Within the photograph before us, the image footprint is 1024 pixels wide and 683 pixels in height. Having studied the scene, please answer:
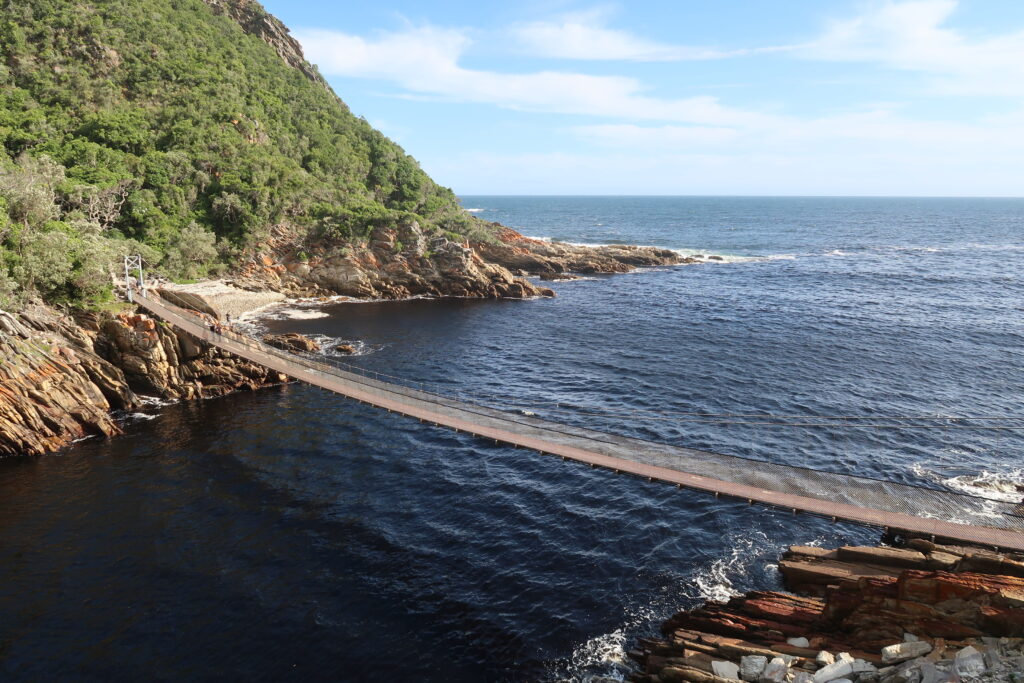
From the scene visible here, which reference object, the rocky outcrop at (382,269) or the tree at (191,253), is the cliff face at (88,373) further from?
the rocky outcrop at (382,269)

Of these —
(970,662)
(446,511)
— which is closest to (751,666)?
(970,662)

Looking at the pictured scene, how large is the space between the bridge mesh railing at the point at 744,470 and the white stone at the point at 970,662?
5.18m

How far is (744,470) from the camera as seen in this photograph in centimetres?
2147

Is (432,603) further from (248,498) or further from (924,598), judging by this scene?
(924,598)

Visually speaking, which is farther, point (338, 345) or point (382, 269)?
point (382, 269)

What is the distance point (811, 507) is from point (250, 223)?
6672 centimetres

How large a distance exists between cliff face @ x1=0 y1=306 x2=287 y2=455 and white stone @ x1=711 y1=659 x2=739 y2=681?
34.6m

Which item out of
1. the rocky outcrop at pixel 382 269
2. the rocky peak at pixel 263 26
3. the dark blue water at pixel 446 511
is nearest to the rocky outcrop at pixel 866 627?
the dark blue water at pixel 446 511

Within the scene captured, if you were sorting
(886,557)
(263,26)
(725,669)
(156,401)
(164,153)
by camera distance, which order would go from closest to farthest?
(725,669)
(886,557)
(156,401)
(164,153)
(263,26)

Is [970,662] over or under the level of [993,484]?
over

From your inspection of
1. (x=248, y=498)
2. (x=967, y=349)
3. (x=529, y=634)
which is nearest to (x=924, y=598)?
(x=529, y=634)

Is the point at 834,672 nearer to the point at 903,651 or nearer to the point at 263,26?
the point at 903,651

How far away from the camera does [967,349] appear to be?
162 ft

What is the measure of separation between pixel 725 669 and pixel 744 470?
7.58m
